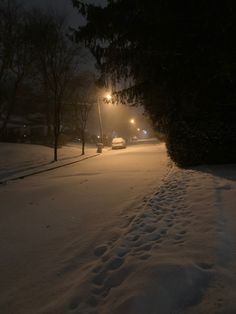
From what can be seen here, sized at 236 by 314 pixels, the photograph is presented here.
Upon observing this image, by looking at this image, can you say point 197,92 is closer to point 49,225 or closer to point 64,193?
point 64,193

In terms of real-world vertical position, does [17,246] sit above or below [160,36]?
below

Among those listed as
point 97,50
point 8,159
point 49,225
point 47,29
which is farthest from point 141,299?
point 47,29

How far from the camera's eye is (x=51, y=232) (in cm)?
534

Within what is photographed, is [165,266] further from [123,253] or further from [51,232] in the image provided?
[51,232]

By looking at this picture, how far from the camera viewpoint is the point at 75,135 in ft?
170

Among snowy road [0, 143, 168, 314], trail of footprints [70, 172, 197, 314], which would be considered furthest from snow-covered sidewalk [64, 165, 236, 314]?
snowy road [0, 143, 168, 314]

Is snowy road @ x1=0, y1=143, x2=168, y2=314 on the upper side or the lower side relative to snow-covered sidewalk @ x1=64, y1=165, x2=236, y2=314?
lower

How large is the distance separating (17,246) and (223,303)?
343cm

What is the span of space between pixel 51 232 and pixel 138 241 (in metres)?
1.84

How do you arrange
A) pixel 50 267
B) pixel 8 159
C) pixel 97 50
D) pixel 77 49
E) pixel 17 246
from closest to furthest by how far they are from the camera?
pixel 50 267 < pixel 17 246 < pixel 97 50 < pixel 8 159 < pixel 77 49

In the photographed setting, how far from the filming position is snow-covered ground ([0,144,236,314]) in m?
2.95

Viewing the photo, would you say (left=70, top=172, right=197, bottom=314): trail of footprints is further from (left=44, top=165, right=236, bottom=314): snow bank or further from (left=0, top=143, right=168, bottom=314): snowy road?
(left=0, top=143, right=168, bottom=314): snowy road

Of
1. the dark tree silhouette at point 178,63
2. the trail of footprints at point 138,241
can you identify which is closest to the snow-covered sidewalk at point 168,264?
the trail of footprints at point 138,241

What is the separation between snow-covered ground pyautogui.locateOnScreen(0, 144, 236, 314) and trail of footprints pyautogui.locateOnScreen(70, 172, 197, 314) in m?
0.02
